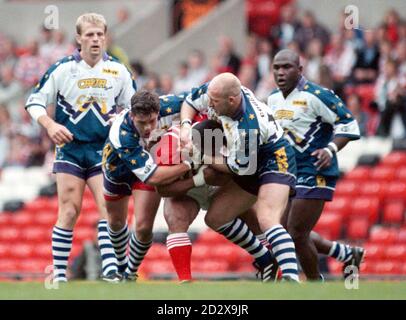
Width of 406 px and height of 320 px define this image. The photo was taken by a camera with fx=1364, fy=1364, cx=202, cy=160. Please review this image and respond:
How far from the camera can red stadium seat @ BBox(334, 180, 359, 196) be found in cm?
1892

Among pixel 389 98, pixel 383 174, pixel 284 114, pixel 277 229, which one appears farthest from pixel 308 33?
pixel 277 229

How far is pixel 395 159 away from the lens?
18.7m

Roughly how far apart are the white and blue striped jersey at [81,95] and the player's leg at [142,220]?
0.83 m

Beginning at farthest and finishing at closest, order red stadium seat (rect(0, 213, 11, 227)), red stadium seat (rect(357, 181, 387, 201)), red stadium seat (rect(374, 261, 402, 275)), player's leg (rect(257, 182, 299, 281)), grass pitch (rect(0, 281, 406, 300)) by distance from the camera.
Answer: red stadium seat (rect(0, 213, 11, 227)), red stadium seat (rect(357, 181, 387, 201)), red stadium seat (rect(374, 261, 402, 275)), player's leg (rect(257, 182, 299, 281)), grass pitch (rect(0, 281, 406, 300))

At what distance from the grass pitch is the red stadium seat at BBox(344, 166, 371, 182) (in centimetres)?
757

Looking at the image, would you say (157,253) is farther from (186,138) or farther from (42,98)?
(186,138)

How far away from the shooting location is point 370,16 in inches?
846

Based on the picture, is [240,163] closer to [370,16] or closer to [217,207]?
[217,207]

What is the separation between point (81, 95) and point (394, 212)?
663 cm

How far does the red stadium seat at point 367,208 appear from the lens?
1833cm

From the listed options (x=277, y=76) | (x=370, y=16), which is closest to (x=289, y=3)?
(x=370, y=16)

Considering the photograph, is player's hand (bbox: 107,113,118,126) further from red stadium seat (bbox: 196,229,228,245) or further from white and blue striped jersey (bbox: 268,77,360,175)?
red stadium seat (bbox: 196,229,228,245)

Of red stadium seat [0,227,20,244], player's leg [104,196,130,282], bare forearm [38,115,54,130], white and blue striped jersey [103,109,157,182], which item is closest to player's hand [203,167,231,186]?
white and blue striped jersey [103,109,157,182]
